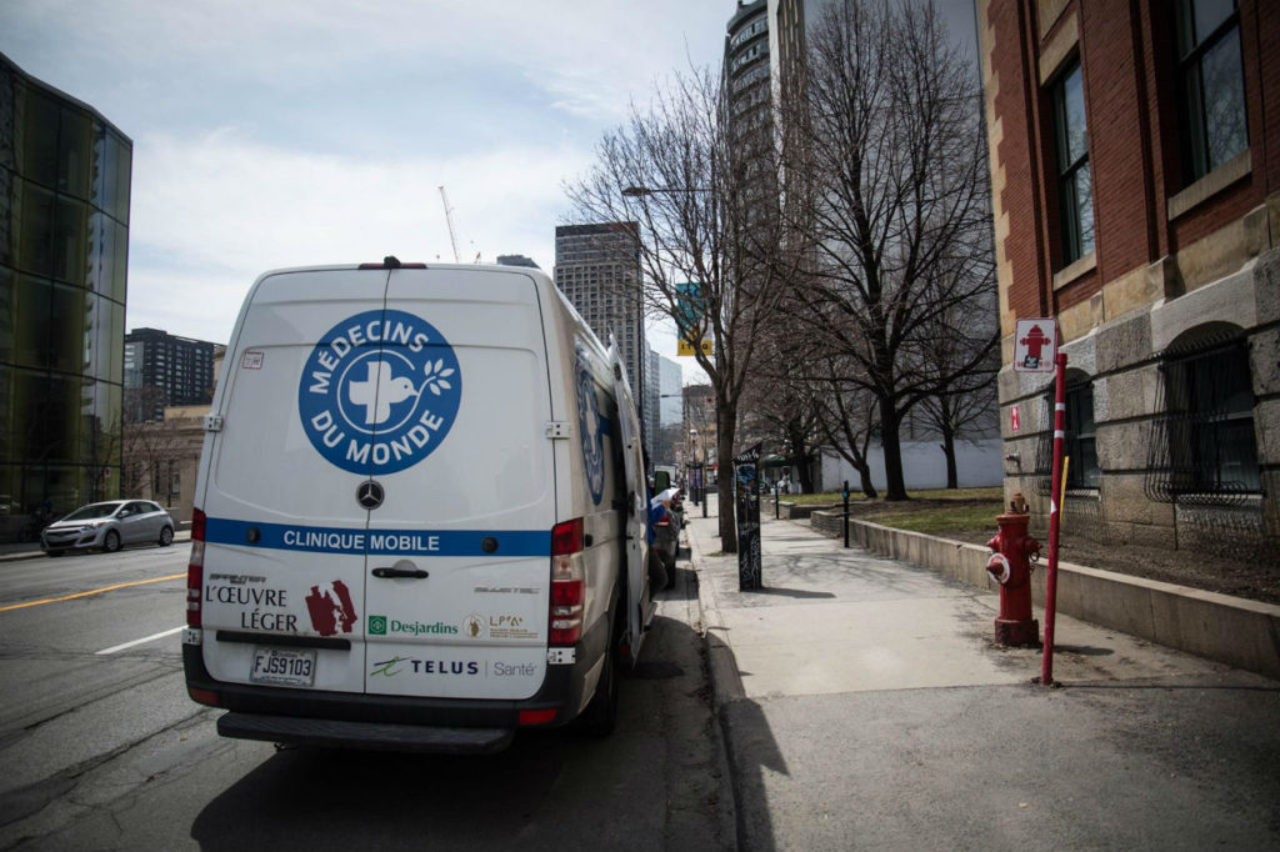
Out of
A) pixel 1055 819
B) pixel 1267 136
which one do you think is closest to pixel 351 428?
pixel 1055 819

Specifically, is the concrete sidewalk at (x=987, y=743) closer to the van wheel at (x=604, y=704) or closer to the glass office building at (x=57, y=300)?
the van wheel at (x=604, y=704)

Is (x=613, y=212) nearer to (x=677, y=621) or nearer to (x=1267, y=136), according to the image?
(x=677, y=621)

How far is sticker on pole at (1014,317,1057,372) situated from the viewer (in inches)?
228

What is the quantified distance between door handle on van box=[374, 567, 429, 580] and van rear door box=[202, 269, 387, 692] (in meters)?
0.09

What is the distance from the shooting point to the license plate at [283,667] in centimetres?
370

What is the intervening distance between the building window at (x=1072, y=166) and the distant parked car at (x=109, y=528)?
23.9m

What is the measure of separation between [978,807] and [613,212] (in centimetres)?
1454

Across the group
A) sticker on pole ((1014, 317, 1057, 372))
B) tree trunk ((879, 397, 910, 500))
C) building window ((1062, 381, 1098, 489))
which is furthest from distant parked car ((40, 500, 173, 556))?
sticker on pole ((1014, 317, 1057, 372))

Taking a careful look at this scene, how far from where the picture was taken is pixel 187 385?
325 ft

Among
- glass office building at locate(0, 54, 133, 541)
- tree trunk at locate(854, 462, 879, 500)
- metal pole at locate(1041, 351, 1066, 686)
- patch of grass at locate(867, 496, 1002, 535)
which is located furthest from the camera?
tree trunk at locate(854, 462, 879, 500)

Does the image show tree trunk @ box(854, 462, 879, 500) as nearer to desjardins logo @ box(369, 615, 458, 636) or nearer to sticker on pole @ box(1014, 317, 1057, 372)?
sticker on pole @ box(1014, 317, 1057, 372)

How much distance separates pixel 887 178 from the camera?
21.8 m

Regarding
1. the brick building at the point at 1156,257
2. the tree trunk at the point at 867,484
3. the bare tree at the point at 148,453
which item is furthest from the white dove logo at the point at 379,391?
the bare tree at the point at 148,453

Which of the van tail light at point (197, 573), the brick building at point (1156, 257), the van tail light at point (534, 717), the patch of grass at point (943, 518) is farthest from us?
the patch of grass at point (943, 518)
